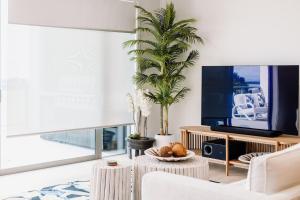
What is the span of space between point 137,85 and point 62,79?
1.05 metres

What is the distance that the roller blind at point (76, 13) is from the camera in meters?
4.38

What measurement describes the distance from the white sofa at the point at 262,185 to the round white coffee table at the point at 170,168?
3.18 feet

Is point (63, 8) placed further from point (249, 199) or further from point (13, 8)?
point (249, 199)

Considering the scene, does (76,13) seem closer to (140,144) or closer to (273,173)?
(140,144)

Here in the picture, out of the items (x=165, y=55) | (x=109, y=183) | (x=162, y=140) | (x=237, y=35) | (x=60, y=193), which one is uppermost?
(x=237, y=35)

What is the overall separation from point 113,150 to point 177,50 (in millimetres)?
1637

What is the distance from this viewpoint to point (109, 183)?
3.08m

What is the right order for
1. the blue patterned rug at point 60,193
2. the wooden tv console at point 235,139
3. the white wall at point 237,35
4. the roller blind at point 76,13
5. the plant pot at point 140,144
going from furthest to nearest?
the plant pot at point 140,144 → the white wall at point 237,35 → the roller blind at point 76,13 → the wooden tv console at point 235,139 → the blue patterned rug at point 60,193

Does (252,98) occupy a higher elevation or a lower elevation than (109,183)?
higher

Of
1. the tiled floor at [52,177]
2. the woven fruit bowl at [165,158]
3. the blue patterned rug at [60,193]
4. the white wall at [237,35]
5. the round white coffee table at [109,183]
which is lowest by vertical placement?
the blue patterned rug at [60,193]

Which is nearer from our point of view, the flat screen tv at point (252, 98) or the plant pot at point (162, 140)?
the flat screen tv at point (252, 98)

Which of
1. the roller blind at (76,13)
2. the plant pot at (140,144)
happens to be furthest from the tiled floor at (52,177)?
the roller blind at (76,13)

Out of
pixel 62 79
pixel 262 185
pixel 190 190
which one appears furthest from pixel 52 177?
pixel 262 185

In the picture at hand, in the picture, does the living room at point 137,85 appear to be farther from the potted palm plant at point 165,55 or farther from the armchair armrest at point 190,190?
the armchair armrest at point 190,190
